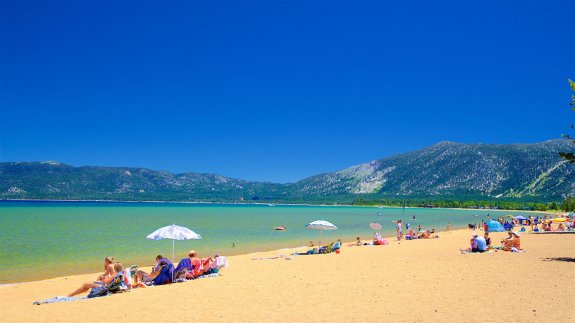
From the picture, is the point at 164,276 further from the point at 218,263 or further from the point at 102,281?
the point at 218,263

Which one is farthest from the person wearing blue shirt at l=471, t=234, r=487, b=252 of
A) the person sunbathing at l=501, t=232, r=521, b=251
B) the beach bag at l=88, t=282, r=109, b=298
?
the beach bag at l=88, t=282, r=109, b=298

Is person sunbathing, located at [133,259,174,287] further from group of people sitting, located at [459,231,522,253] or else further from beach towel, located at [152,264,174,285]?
group of people sitting, located at [459,231,522,253]

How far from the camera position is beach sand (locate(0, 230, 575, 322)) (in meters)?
9.11

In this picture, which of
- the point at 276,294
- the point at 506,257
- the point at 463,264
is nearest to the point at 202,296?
the point at 276,294

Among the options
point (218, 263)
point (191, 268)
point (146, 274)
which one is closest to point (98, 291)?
point (146, 274)

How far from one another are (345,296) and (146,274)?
721 centimetres

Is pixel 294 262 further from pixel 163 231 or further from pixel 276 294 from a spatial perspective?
pixel 276 294

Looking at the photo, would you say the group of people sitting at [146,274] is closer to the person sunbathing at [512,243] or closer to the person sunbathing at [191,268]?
the person sunbathing at [191,268]

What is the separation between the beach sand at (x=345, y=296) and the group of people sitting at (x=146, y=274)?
1.73ft

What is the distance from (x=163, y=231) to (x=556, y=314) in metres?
13.3

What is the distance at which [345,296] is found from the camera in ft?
36.1

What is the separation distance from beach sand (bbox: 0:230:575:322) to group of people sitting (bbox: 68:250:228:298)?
527 mm

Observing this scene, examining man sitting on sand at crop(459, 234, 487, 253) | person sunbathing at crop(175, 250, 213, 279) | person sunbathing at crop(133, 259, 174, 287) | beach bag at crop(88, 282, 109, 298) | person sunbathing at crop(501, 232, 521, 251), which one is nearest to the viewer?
beach bag at crop(88, 282, 109, 298)

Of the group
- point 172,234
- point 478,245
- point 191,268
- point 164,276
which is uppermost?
point 172,234
